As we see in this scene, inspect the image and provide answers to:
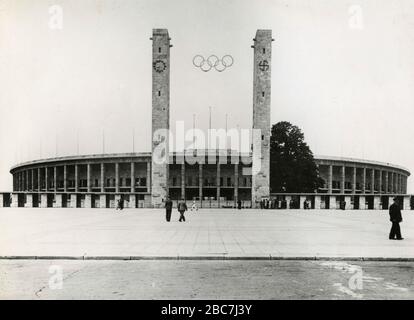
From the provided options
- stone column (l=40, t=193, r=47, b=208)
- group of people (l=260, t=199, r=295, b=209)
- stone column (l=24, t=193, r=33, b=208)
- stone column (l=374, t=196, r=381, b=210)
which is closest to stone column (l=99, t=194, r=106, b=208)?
stone column (l=40, t=193, r=47, b=208)

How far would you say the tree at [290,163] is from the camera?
6162cm

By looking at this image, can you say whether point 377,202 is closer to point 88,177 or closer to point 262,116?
point 262,116

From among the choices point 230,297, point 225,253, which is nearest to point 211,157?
point 225,253

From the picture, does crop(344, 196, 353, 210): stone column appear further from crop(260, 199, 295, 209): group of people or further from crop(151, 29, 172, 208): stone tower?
crop(151, 29, 172, 208): stone tower

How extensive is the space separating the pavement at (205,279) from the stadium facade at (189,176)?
1795 inches

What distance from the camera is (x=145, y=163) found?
8831 cm

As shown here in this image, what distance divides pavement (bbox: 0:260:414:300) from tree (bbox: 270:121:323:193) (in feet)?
160

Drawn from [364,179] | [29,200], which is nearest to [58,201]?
[29,200]

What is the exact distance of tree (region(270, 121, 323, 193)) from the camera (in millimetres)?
61625

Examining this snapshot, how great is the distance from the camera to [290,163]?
62.4 m

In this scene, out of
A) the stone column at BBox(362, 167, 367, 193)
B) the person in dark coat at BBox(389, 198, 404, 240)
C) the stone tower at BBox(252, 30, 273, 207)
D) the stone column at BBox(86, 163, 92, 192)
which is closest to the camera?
the person in dark coat at BBox(389, 198, 404, 240)

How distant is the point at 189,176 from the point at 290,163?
26327 mm

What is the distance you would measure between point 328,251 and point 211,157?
6723cm
